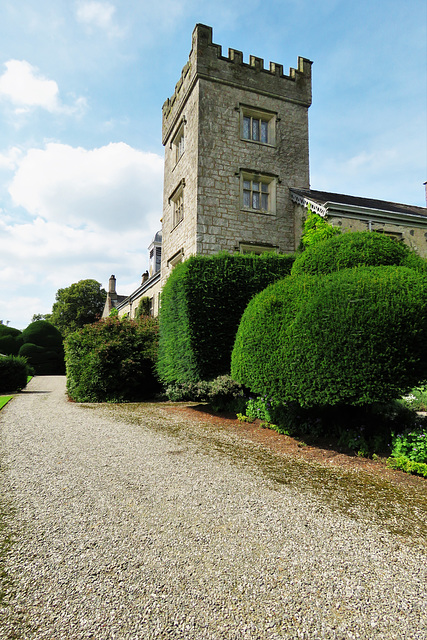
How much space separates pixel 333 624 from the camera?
198 centimetres

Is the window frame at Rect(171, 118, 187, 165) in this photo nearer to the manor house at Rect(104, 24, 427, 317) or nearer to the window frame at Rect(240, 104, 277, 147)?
the manor house at Rect(104, 24, 427, 317)

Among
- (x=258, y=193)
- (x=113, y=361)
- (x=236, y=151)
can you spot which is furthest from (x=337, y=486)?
(x=236, y=151)

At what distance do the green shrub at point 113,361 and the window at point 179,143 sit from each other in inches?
353

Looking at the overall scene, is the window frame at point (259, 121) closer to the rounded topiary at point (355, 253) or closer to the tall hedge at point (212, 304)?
the tall hedge at point (212, 304)

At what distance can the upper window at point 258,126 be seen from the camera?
15.0 metres

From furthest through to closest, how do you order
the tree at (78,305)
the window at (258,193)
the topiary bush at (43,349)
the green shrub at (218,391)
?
the tree at (78,305), the topiary bush at (43,349), the window at (258,193), the green shrub at (218,391)

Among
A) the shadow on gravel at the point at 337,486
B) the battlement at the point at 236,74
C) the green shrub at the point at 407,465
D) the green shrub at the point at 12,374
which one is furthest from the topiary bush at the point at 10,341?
the green shrub at the point at 407,465

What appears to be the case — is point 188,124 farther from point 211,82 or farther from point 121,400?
point 121,400

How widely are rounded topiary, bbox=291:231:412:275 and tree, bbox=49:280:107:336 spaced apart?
3699 centimetres

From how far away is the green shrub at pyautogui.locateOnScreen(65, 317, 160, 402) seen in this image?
11047 mm

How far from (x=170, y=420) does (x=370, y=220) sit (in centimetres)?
1082

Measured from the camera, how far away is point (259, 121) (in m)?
15.4

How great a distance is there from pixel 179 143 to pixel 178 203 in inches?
116

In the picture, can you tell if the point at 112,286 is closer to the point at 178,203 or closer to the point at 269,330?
the point at 178,203
